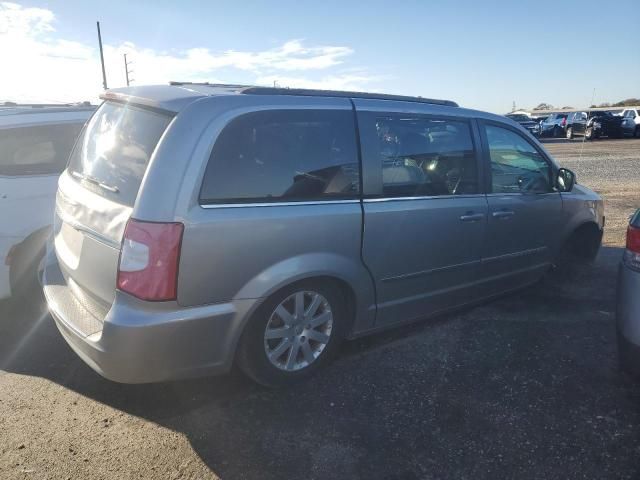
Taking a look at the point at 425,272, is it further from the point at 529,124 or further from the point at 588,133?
the point at 529,124

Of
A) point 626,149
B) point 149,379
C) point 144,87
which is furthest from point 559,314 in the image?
point 626,149

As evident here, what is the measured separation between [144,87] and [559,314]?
369cm

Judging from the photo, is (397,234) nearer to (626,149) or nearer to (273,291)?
(273,291)

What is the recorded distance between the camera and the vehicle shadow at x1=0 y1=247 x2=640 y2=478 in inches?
105

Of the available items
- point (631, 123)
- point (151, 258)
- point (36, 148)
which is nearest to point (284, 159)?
point (151, 258)

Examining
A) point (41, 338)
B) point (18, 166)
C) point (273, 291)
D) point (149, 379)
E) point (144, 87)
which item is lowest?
point (41, 338)

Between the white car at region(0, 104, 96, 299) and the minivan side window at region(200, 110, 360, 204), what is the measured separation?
2406 mm

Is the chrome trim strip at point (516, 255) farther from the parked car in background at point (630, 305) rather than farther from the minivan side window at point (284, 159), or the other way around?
the minivan side window at point (284, 159)

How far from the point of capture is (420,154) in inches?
149

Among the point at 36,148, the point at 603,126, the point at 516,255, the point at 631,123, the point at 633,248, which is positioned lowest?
the point at 516,255

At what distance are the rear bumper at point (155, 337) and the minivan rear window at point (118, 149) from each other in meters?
0.60

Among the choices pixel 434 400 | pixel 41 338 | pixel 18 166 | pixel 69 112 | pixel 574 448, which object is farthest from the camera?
pixel 69 112

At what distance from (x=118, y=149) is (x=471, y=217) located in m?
2.51

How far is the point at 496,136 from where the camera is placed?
14.2ft
